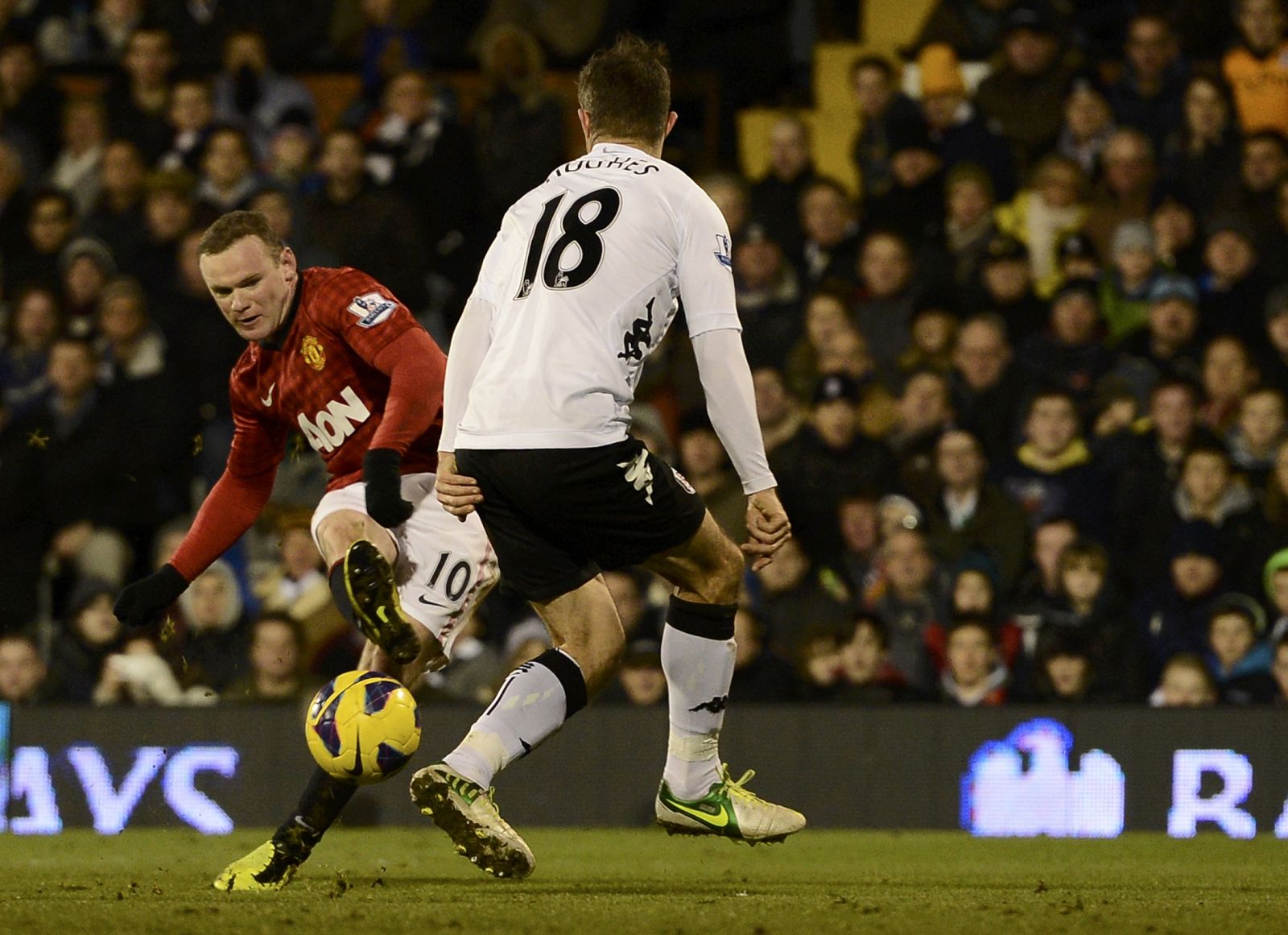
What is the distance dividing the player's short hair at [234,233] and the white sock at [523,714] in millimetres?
1555

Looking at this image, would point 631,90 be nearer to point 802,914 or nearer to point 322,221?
point 802,914

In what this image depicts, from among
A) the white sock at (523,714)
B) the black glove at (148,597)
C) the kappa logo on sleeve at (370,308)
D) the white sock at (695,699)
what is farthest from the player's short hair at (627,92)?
the black glove at (148,597)

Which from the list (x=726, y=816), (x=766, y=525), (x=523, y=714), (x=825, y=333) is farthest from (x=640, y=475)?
(x=825, y=333)

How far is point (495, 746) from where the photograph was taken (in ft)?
17.4

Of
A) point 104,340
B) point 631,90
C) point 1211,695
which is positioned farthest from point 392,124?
point 631,90

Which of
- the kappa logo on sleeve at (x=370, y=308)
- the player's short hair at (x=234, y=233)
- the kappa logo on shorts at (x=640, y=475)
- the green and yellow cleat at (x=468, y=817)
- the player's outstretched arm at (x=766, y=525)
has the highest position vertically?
the player's short hair at (x=234, y=233)

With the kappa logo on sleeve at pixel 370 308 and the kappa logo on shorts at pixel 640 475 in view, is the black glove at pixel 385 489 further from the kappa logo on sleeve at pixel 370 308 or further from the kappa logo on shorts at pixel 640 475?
the kappa logo on shorts at pixel 640 475

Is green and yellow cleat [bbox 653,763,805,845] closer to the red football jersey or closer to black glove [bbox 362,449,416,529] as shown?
black glove [bbox 362,449,416,529]

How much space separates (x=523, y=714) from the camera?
535 cm

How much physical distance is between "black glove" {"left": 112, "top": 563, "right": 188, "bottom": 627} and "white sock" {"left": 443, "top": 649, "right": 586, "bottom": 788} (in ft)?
4.43

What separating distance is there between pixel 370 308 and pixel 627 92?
3.69 feet

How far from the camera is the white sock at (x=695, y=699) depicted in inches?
221

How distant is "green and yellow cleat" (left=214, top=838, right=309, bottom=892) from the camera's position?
574cm

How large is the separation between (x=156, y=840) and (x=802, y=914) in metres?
4.08
